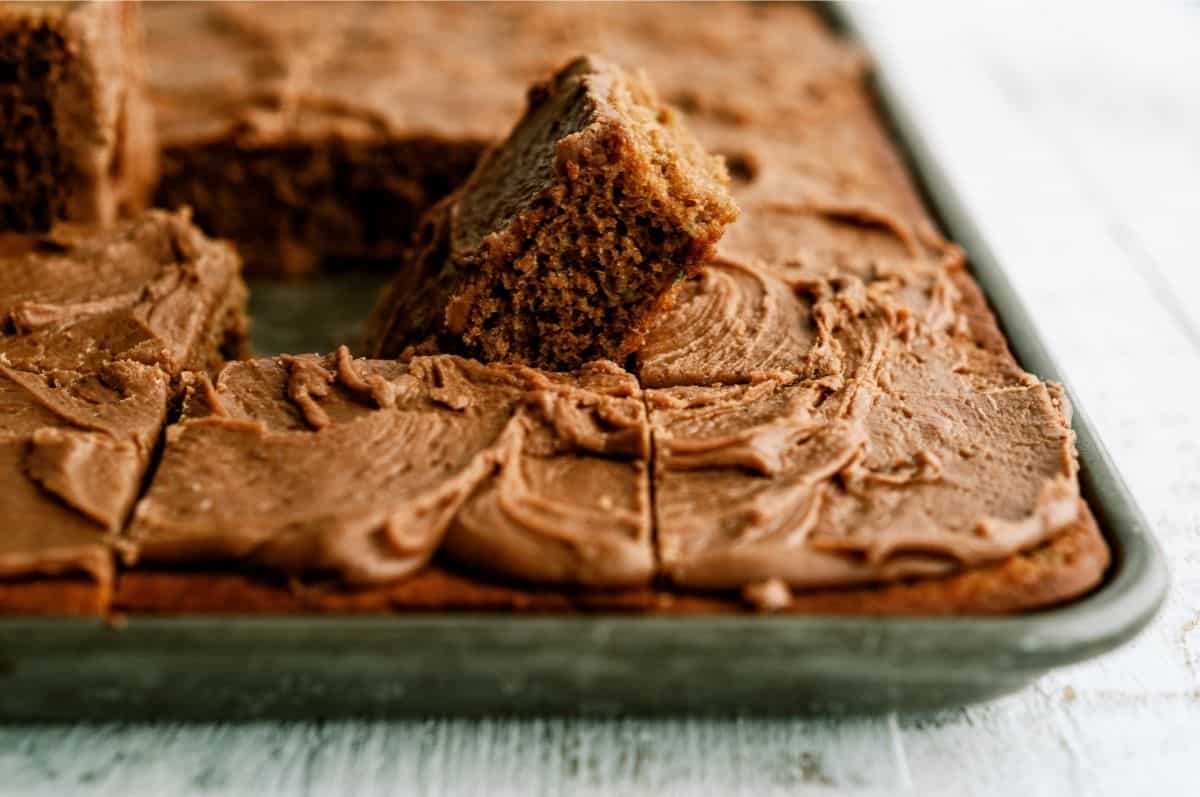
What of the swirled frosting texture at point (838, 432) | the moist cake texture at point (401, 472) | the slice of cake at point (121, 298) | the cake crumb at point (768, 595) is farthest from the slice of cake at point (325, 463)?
the cake crumb at point (768, 595)

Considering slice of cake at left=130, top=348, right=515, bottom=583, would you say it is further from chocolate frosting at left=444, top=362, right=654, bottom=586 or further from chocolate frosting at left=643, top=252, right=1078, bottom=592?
chocolate frosting at left=643, top=252, right=1078, bottom=592

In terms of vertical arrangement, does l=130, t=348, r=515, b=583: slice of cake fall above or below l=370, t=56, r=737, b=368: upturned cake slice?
below

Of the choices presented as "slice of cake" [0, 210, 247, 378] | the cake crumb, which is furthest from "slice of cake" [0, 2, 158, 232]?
the cake crumb

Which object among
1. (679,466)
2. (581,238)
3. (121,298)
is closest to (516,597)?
(679,466)

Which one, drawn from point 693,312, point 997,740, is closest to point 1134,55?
point 693,312

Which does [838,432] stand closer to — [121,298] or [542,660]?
[542,660]

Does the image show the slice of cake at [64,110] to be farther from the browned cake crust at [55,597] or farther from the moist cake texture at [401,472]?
the browned cake crust at [55,597]
